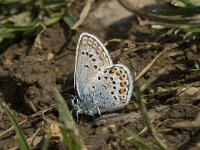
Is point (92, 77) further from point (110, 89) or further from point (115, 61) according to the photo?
point (115, 61)

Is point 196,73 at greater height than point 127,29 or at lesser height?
lesser

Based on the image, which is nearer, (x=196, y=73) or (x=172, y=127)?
(x=172, y=127)

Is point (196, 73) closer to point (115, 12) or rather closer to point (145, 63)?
point (145, 63)

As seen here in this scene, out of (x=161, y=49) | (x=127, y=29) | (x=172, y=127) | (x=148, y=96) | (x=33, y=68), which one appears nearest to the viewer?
(x=172, y=127)

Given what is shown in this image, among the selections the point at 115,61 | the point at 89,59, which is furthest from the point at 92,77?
the point at 115,61

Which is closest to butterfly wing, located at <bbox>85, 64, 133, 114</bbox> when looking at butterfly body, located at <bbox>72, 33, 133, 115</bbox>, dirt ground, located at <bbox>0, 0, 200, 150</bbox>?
butterfly body, located at <bbox>72, 33, 133, 115</bbox>

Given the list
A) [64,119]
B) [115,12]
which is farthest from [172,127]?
[115,12]

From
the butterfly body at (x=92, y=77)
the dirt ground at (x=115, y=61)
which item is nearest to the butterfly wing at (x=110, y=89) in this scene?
the butterfly body at (x=92, y=77)
